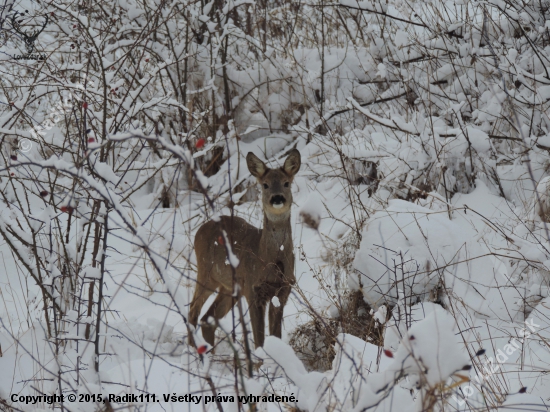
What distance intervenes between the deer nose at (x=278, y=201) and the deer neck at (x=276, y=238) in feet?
0.34

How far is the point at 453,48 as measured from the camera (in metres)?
6.74

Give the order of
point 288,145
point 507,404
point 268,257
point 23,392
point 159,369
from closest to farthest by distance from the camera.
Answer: point 507,404
point 23,392
point 159,369
point 268,257
point 288,145

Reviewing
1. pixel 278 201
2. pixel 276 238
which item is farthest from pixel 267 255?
pixel 278 201

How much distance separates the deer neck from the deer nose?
4.1 inches

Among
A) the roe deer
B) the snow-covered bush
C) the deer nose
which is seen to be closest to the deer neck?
the roe deer

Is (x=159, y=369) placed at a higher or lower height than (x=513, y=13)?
lower

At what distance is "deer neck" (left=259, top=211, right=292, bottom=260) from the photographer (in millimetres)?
4355

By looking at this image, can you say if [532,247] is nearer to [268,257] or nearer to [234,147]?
[268,257]

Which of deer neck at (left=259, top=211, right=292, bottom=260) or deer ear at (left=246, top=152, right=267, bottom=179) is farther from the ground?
deer ear at (left=246, top=152, right=267, bottom=179)

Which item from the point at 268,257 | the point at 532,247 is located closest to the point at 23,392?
the point at 268,257

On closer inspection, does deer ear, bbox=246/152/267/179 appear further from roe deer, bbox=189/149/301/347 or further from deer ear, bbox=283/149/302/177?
deer ear, bbox=283/149/302/177

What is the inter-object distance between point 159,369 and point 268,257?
1129mm

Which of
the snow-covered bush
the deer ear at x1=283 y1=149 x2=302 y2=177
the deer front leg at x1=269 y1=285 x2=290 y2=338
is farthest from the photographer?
the deer ear at x1=283 y1=149 x2=302 y2=177

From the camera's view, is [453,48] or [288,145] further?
[288,145]
